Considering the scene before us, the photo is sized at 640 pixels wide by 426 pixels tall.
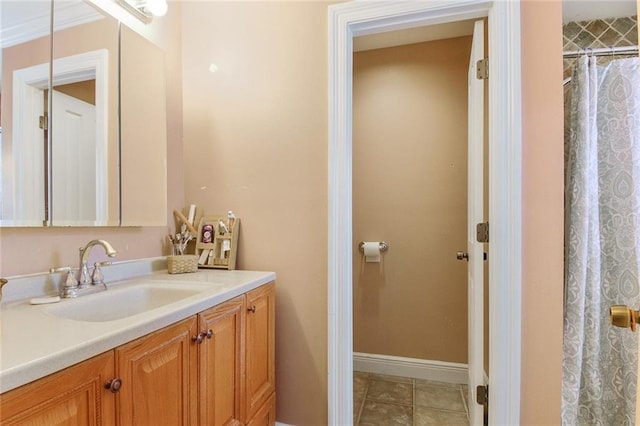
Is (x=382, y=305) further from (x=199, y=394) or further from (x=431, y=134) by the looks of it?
(x=199, y=394)

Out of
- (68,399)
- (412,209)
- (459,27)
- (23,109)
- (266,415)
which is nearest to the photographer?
(68,399)

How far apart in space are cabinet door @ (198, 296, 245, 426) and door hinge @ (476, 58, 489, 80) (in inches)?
57.0

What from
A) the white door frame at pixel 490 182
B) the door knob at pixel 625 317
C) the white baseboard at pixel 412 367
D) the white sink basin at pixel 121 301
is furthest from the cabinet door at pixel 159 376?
the white baseboard at pixel 412 367

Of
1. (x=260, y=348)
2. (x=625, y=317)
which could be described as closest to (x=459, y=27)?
(x=625, y=317)

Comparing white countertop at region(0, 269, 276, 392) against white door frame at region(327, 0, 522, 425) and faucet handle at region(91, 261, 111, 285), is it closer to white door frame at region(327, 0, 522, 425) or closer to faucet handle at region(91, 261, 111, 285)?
faucet handle at region(91, 261, 111, 285)

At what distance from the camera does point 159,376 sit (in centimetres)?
84

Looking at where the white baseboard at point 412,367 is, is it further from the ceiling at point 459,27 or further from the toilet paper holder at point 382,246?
the ceiling at point 459,27

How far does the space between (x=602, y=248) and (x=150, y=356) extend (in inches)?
75.3

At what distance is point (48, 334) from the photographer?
2.28 ft

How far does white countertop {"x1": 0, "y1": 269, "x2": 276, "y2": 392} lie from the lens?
557 mm

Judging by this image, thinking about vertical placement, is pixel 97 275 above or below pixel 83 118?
below

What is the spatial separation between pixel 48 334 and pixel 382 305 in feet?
6.65

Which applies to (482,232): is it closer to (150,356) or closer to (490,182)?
(490,182)

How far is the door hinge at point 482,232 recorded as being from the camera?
146 centimetres
